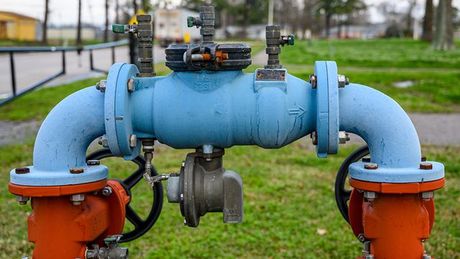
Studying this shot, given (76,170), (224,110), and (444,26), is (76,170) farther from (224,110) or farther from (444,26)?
(444,26)

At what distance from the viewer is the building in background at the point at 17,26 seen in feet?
168

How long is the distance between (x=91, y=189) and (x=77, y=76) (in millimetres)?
12420

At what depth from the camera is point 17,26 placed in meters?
52.2

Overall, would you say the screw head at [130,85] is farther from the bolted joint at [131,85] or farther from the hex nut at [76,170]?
the hex nut at [76,170]

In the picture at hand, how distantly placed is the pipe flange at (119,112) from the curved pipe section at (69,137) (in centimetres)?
Answer: 10

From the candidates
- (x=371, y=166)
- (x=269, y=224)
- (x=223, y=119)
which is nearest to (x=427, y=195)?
(x=371, y=166)

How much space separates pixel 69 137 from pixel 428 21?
33.8 metres

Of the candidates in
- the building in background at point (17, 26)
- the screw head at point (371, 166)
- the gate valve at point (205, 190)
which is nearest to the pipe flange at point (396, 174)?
the screw head at point (371, 166)

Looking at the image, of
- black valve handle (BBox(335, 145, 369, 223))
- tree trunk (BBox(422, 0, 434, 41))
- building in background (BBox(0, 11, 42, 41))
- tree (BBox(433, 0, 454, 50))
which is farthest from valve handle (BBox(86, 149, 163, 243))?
building in background (BBox(0, 11, 42, 41))

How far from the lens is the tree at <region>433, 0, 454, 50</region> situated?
2058 centimetres

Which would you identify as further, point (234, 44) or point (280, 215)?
point (280, 215)

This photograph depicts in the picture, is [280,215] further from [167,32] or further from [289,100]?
[167,32]

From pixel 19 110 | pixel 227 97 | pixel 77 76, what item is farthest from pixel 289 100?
pixel 77 76

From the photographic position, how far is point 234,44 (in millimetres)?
1878
